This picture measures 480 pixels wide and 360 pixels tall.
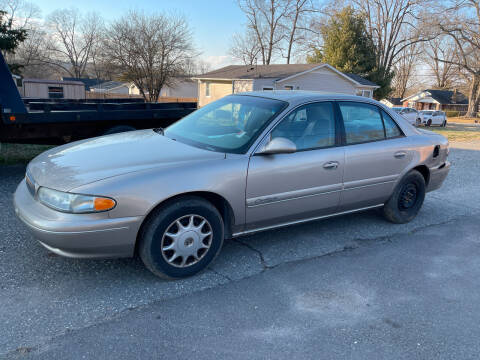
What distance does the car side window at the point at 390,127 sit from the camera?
4578 mm

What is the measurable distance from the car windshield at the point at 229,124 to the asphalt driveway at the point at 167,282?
1.15m

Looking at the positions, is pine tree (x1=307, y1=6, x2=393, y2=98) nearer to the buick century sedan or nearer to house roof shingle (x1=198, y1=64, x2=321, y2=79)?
house roof shingle (x1=198, y1=64, x2=321, y2=79)

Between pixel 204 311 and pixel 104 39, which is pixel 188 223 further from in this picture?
pixel 104 39

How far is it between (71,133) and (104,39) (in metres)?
23.7

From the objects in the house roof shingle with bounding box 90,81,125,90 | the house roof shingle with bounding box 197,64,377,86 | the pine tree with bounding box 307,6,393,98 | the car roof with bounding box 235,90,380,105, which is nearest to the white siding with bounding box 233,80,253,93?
the house roof shingle with bounding box 197,64,377,86

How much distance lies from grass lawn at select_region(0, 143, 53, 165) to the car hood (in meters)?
4.48

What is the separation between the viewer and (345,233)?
15.2ft

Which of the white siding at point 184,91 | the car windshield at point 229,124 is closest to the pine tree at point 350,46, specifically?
the white siding at point 184,91

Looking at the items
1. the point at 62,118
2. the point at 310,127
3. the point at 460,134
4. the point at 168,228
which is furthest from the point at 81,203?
the point at 460,134

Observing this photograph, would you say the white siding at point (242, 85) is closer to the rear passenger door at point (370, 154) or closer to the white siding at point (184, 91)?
the white siding at point (184, 91)

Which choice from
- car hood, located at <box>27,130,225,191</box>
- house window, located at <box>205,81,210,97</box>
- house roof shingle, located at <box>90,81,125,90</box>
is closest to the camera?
car hood, located at <box>27,130,225,191</box>

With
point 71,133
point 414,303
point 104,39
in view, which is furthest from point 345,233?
point 104,39

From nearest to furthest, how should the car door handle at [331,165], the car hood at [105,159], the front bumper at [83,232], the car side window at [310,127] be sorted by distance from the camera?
the front bumper at [83,232] → the car hood at [105,159] → the car side window at [310,127] → the car door handle at [331,165]

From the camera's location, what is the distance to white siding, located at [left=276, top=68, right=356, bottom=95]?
29.1 meters
